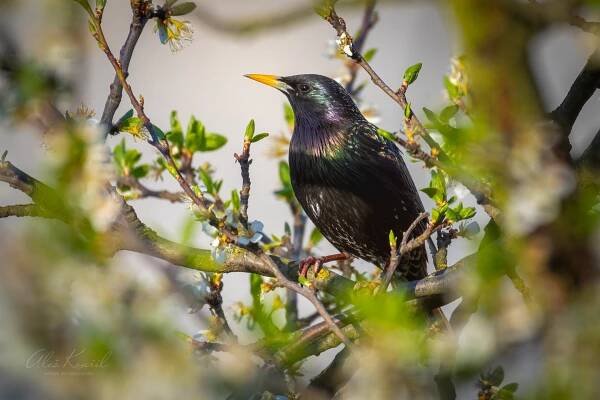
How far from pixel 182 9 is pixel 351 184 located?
4.53 ft

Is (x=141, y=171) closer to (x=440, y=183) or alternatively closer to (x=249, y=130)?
(x=249, y=130)

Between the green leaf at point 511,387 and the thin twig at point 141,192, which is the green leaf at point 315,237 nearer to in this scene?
the thin twig at point 141,192

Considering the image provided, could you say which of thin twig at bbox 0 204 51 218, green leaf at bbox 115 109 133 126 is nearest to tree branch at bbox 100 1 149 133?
green leaf at bbox 115 109 133 126

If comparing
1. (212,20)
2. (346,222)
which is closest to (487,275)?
(212,20)

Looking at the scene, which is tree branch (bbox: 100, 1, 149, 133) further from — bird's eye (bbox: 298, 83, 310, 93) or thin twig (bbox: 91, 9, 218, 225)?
bird's eye (bbox: 298, 83, 310, 93)

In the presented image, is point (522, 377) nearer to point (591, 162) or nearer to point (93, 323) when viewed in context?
point (93, 323)

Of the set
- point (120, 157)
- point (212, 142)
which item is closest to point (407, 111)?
point (212, 142)

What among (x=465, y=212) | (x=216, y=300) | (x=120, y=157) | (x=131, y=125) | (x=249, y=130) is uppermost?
(x=120, y=157)

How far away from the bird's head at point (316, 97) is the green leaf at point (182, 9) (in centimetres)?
144

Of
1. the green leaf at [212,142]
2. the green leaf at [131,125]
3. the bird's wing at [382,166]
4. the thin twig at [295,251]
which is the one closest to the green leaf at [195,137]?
the green leaf at [212,142]

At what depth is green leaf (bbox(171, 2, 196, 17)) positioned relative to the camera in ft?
4.69

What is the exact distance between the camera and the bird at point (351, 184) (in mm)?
2684

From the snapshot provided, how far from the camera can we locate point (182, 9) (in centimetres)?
145

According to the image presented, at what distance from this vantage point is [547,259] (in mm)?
482
